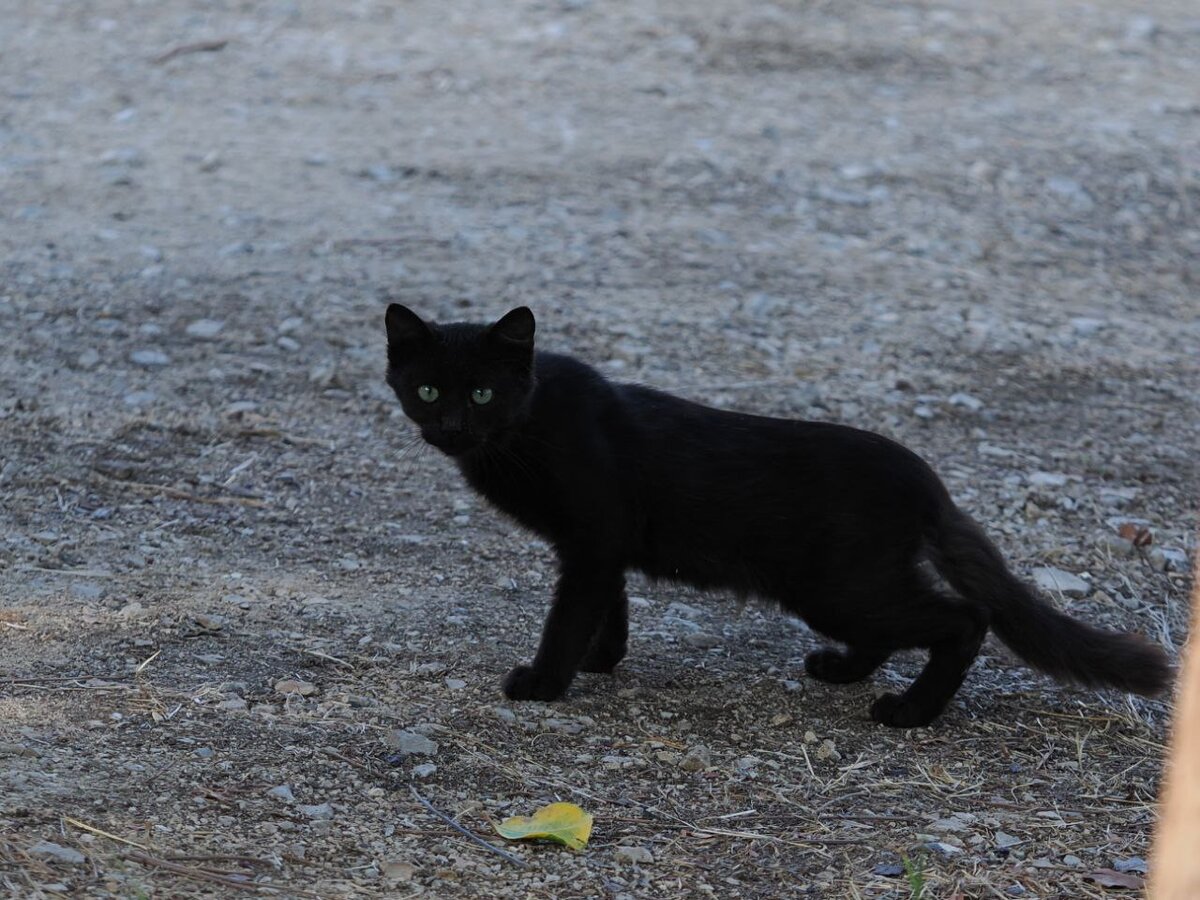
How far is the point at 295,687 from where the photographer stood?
3.77 m

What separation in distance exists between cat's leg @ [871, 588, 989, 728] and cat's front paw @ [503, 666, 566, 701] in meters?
0.95

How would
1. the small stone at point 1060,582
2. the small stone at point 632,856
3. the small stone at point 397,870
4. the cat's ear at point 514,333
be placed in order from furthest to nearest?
the small stone at point 1060,582 < the cat's ear at point 514,333 < the small stone at point 632,856 < the small stone at point 397,870

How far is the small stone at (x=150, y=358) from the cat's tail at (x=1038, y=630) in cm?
360

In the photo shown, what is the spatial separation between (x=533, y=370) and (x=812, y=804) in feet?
4.79

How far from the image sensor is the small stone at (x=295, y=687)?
375 centimetres

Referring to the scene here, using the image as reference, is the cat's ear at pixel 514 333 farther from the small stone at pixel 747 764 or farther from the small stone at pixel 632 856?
the small stone at pixel 632 856

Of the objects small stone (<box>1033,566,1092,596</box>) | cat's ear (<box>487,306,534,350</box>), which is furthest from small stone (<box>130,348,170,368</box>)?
small stone (<box>1033,566,1092,596</box>)

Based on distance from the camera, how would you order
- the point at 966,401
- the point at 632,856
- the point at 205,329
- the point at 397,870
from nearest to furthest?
the point at 397,870 < the point at 632,856 < the point at 966,401 < the point at 205,329

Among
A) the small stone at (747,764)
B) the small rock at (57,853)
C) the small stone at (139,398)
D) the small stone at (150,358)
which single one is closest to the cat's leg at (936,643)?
the small stone at (747,764)

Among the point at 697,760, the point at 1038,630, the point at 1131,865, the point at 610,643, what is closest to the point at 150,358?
the point at 610,643

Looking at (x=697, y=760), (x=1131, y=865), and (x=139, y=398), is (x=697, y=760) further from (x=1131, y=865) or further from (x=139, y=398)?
(x=139, y=398)

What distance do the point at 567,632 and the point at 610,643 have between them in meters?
0.30

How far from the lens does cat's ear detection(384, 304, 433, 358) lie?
13.1ft

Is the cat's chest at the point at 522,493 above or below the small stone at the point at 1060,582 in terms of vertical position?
above
